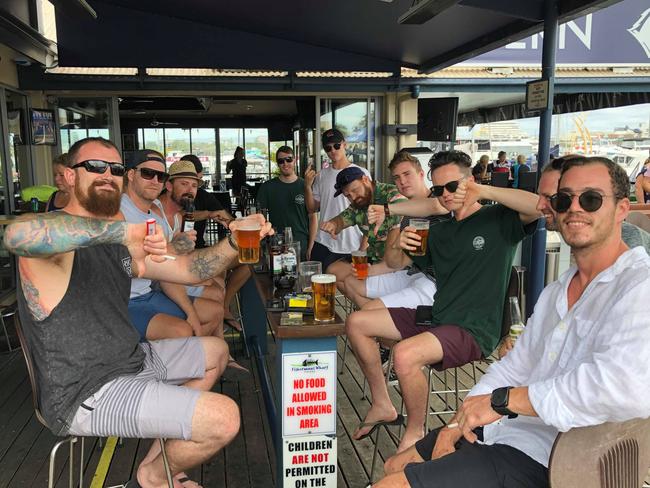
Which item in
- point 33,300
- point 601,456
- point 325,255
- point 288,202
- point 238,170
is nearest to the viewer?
point 601,456

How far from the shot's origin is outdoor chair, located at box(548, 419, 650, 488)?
1.32 metres

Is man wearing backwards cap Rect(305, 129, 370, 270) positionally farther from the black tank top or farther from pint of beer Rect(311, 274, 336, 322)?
the black tank top

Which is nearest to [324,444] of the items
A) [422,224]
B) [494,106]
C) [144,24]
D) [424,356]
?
[424,356]

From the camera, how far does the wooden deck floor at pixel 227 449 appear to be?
8.75 feet

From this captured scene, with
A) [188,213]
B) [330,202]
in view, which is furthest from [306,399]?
[330,202]

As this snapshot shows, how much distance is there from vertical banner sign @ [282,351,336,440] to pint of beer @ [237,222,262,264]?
443mm

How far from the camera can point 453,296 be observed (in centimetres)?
272

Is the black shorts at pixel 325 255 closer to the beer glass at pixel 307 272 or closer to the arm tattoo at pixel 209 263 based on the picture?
the beer glass at pixel 307 272

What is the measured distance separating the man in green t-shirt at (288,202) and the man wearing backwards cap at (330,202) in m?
0.25

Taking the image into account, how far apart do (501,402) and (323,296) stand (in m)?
0.95

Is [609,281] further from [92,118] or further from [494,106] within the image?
[494,106]

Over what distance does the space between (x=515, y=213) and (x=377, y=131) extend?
22.3 ft

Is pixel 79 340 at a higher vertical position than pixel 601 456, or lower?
higher

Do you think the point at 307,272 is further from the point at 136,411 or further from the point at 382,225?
the point at 382,225
